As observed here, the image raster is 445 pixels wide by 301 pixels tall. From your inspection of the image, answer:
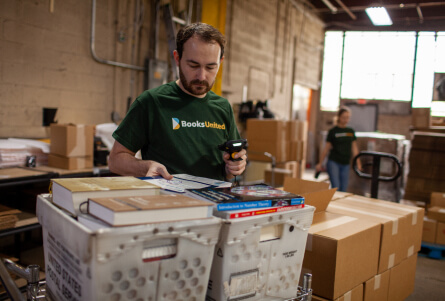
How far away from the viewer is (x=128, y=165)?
4.39 feet

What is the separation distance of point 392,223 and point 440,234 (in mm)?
2326

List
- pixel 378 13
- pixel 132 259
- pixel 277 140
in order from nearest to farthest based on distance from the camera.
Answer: pixel 132 259 < pixel 277 140 < pixel 378 13

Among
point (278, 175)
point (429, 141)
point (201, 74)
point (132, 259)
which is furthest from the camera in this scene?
point (278, 175)

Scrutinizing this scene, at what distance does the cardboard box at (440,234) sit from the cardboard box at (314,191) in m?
2.44

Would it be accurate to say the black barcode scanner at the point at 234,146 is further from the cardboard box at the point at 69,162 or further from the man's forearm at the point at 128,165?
the cardboard box at the point at 69,162

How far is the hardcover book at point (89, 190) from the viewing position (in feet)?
2.42

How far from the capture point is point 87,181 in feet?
2.78

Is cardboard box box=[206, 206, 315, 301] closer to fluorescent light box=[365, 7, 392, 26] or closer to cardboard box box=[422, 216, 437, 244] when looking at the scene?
cardboard box box=[422, 216, 437, 244]

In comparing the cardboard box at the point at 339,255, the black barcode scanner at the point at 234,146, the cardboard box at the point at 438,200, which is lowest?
the cardboard box at the point at 438,200

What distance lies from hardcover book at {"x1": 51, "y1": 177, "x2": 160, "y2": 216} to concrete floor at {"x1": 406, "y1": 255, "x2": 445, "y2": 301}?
89.7 inches

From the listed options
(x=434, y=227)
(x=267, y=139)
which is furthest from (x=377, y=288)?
(x=267, y=139)

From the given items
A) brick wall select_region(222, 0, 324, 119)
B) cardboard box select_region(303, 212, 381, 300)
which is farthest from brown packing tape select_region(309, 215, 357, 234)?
brick wall select_region(222, 0, 324, 119)

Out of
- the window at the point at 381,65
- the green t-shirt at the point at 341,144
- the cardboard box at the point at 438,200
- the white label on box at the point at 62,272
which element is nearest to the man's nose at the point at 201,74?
the white label on box at the point at 62,272

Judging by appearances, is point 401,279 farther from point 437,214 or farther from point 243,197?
point 437,214
